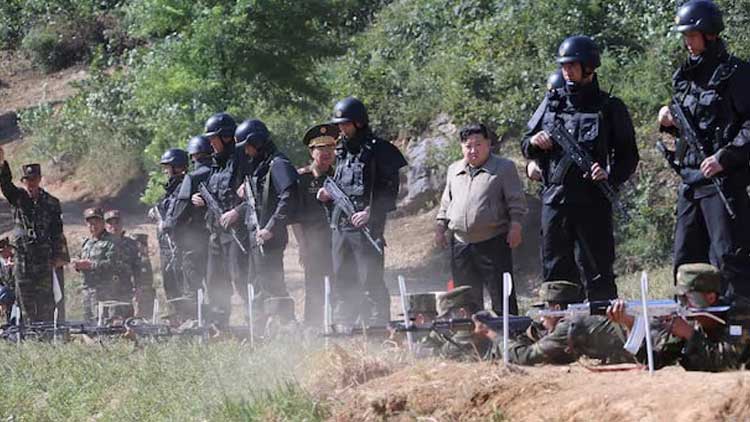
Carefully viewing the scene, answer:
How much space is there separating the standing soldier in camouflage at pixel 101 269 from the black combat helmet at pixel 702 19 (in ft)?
29.8

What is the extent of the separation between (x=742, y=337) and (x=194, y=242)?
8524mm

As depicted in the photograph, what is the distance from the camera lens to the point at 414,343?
924cm

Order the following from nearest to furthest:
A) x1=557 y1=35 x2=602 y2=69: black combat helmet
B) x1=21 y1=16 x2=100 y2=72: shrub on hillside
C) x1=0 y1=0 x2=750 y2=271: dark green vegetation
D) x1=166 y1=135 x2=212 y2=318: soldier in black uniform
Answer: x1=557 y1=35 x2=602 y2=69: black combat helmet
x1=166 y1=135 x2=212 y2=318: soldier in black uniform
x1=0 y1=0 x2=750 y2=271: dark green vegetation
x1=21 y1=16 x2=100 y2=72: shrub on hillside

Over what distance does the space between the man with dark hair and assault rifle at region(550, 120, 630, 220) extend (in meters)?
0.96

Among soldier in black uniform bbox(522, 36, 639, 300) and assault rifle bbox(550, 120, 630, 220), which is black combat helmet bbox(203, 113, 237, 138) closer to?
soldier in black uniform bbox(522, 36, 639, 300)

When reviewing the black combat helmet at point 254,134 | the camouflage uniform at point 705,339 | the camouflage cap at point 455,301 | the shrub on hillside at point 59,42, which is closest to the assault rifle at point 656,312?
the camouflage uniform at point 705,339

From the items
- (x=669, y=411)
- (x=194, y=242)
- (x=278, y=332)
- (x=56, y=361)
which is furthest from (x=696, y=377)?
(x=194, y=242)

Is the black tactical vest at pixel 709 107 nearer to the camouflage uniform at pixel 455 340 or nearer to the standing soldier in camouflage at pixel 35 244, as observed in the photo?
the camouflage uniform at pixel 455 340

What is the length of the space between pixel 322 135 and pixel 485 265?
Result: 328 cm

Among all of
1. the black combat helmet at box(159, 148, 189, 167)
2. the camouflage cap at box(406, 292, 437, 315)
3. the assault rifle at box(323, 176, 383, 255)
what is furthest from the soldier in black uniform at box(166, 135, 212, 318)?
the camouflage cap at box(406, 292, 437, 315)

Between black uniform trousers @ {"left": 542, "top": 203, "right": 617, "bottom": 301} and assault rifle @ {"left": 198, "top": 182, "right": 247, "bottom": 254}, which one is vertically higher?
assault rifle @ {"left": 198, "top": 182, "right": 247, "bottom": 254}

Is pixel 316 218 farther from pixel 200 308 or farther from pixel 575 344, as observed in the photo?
pixel 575 344

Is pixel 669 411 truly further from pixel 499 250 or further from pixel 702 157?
pixel 499 250

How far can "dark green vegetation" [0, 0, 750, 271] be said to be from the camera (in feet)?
66.8
